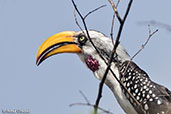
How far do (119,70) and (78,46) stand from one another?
2.92 feet

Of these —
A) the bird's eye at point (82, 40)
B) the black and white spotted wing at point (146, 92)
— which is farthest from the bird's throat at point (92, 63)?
the black and white spotted wing at point (146, 92)

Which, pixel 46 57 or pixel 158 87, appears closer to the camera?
pixel 158 87

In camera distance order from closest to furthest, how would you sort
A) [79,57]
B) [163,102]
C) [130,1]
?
[130,1] → [163,102] → [79,57]

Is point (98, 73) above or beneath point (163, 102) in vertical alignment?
above

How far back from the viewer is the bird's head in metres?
5.64

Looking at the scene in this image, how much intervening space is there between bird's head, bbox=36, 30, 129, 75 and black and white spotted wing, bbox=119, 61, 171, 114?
48 centimetres

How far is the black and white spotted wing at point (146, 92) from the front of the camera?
16.2ft

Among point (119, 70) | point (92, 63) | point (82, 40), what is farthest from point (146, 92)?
point (82, 40)

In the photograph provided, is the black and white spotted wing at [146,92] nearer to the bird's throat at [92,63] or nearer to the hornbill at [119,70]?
the hornbill at [119,70]

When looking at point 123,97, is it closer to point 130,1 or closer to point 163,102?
point 163,102

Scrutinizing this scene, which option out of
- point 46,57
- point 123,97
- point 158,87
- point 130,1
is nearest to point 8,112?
point 46,57

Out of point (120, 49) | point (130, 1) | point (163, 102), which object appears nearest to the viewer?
point (130, 1)

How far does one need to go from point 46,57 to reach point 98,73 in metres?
0.83

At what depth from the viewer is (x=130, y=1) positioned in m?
2.68
